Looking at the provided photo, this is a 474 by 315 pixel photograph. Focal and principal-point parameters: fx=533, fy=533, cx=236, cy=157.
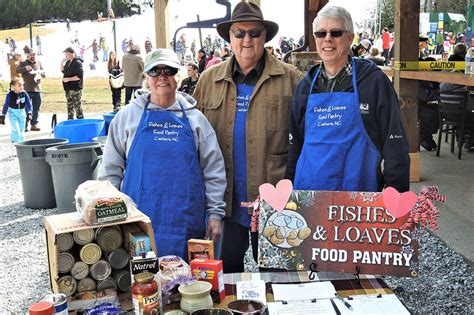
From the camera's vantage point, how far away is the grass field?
17.1 meters

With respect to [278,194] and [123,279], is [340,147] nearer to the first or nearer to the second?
[278,194]

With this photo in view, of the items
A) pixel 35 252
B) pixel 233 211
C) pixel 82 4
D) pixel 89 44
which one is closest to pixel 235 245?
pixel 233 211

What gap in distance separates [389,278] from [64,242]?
2942mm

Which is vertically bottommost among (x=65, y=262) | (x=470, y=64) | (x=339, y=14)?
(x=65, y=262)

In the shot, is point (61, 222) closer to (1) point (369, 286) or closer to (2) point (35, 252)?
(1) point (369, 286)

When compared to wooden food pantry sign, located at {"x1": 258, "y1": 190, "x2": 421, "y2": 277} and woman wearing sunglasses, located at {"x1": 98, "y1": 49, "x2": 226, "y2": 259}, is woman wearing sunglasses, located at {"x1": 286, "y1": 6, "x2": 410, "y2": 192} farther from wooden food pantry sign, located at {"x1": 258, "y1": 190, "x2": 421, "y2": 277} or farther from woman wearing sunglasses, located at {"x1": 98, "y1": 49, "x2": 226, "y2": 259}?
woman wearing sunglasses, located at {"x1": 98, "y1": 49, "x2": 226, "y2": 259}

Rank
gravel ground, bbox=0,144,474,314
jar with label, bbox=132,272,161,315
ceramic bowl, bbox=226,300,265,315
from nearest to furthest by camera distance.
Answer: jar with label, bbox=132,272,161,315
ceramic bowl, bbox=226,300,265,315
gravel ground, bbox=0,144,474,314

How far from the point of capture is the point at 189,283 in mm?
1971

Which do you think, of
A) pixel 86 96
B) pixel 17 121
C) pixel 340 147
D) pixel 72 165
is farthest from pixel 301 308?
pixel 86 96

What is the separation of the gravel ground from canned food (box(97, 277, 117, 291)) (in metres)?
2.39

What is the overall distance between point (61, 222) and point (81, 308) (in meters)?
0.33

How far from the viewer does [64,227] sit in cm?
196

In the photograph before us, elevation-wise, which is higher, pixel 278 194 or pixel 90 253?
pixel 278 194

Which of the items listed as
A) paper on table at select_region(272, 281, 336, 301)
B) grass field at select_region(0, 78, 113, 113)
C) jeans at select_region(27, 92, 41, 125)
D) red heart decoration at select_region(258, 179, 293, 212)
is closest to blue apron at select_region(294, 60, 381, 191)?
red heart decoration at select_region(258, 179, 293, 212)
